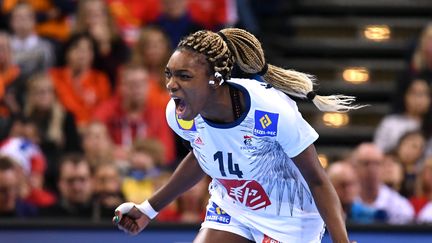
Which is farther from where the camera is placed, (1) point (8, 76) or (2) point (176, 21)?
(2) point (176, 21)

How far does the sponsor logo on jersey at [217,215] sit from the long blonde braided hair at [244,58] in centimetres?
65

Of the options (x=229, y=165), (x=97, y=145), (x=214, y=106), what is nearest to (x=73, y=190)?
(x=97, y=145)

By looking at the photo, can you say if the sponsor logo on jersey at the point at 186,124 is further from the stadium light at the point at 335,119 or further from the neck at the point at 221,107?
the stadium light at the point at 335,119

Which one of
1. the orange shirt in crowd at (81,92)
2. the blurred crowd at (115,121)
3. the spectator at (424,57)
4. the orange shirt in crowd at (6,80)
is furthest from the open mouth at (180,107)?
the spectator at (424,57)

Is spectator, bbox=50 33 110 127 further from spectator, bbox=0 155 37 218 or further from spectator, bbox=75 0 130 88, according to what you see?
spectator, bbox=0 155 37 218

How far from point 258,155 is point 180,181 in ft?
1.73

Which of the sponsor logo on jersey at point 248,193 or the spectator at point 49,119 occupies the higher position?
the sponsor logo on jersey at point 248,193

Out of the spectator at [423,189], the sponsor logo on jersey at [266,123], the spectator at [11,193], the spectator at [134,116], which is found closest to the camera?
the sponsor logo on jersey at [266,123]

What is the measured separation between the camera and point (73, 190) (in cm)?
798

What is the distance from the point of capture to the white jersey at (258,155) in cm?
491

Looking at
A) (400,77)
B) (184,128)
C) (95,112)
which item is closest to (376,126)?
(400,77)

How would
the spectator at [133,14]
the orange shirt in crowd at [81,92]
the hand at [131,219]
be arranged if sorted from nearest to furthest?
1. the hand at [131,219]
2. the orange shirt in crowd at [81,92]
3. the spectator at [133,14]

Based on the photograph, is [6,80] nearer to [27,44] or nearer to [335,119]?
[27,44]

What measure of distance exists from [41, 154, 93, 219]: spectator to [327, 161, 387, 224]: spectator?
5.57 feet
